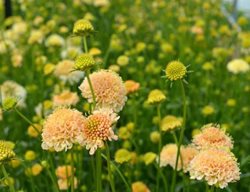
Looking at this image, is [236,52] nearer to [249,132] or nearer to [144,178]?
[249,132]

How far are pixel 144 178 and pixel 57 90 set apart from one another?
2.15 ft

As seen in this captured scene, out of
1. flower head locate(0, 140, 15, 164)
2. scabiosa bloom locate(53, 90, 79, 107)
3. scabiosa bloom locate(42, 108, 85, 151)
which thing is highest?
scabiosa bloom locate(53, 90, 79, 107)

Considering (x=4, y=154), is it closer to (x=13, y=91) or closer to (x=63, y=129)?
(x=63, y=129)

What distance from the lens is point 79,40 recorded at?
9.58ft

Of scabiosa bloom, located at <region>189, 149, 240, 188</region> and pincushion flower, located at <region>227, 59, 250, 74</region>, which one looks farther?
pincushion flower, located at <region>227, 59, 250, 74</region>

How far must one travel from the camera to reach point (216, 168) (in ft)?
3.78

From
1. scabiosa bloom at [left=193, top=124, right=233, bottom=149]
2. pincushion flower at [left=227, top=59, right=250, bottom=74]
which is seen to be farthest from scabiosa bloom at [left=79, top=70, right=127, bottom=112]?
pincushion flower at [left=227, top=59, right=250, bottom=74]

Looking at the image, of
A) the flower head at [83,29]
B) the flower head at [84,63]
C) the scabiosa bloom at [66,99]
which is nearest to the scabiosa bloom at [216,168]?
the flower head at [84,63]

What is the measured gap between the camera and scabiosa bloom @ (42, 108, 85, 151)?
3.93 ft

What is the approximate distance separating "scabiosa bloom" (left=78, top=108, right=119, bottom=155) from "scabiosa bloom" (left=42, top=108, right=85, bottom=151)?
0.05 feet

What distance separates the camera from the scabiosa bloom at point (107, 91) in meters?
1.33

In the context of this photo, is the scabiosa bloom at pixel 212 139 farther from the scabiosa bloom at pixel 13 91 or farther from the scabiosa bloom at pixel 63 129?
the scabiosa bloom at pixel 13 91

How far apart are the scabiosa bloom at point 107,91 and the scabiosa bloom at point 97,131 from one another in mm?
132

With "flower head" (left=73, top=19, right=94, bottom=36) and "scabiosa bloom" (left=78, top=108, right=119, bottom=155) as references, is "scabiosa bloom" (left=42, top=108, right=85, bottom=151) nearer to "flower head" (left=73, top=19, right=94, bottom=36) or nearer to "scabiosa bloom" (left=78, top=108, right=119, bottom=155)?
"scabiosa bloom" (left=78, top=108, right=119, bottom=155)
